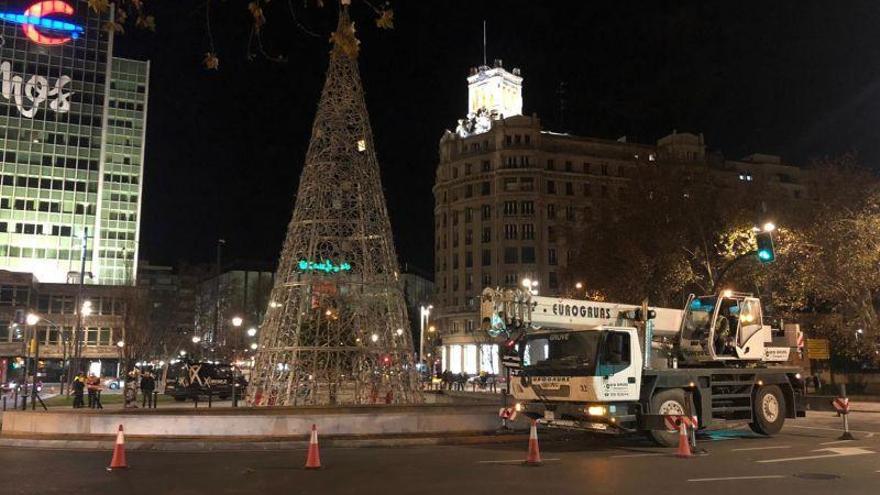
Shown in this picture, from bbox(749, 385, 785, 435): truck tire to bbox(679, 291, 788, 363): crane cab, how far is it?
0.87m

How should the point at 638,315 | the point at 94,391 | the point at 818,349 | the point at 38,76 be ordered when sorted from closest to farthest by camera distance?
1. the point at 638,315
2. the point at 94,391
3. the point at 818,349
4. the point at 38,76

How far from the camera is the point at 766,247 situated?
22109 millimetres

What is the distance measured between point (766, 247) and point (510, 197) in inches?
2696

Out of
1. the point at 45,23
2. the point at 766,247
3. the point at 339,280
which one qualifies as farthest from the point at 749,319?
the point at 45,23

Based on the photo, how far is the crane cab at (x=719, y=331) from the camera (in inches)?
705

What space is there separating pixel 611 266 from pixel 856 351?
12.7 metres

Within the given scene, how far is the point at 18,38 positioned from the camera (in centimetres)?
9512

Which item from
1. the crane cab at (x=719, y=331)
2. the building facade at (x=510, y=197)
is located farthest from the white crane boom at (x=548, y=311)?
the building facade at (x=510, y=197)

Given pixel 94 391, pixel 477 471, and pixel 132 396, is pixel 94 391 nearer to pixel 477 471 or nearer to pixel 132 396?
pixel 132 396

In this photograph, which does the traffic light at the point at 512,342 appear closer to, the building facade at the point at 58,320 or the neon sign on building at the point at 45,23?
the building facade at the point at 58,320

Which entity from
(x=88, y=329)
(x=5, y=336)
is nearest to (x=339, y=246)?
(x=5, y=336)

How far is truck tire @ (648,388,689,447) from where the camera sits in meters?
15.9

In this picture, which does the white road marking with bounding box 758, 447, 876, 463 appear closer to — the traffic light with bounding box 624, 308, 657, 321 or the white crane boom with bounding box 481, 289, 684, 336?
the traffic light with bounding box 624, 308, 657, 321

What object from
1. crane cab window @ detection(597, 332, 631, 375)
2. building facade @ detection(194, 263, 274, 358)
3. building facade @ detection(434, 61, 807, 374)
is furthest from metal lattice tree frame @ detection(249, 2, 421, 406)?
building facade @ detection(434, 61, 807, 374)
